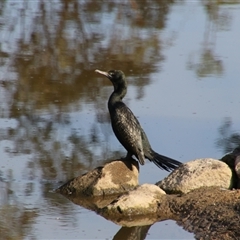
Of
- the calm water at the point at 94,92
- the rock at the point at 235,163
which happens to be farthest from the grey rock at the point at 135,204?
the rock at the point at 235,163

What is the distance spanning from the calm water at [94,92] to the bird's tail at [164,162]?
14 centimetres

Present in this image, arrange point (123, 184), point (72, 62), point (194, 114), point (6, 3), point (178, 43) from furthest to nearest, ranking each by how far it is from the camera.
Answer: point (6, 3) → point (178, 43) → point (72, 62) → point (194, 114) → point (123, 184)

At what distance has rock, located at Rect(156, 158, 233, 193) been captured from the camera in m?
7.49

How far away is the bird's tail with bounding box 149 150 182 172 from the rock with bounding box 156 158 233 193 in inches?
12.0

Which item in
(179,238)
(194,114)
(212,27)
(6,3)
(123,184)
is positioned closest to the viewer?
(179,238)

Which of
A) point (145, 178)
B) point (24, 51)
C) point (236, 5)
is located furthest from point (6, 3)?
point (145, 178)

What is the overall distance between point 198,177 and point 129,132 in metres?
0.91

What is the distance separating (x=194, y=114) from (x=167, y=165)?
76.7 inches

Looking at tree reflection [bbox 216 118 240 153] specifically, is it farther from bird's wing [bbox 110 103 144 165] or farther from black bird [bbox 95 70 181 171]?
bird's wing [bbox 110 103 144 165]

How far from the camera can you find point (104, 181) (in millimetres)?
7641

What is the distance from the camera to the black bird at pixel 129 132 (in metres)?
7.93

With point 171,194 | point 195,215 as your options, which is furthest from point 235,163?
point 195,215

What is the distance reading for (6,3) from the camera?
51.8 feet

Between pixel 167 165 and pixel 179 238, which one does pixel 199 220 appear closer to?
pixel 179 238
